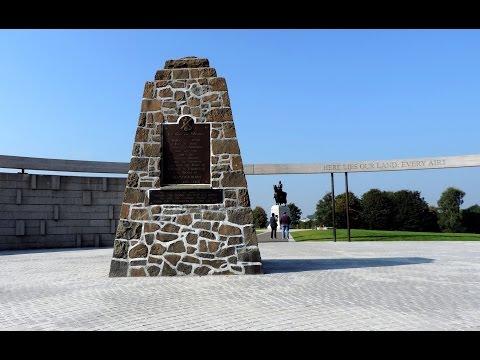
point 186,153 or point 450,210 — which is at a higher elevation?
point 186,153

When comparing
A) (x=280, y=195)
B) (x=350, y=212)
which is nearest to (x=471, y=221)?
(x=350, y=212)

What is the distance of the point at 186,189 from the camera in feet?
29.8

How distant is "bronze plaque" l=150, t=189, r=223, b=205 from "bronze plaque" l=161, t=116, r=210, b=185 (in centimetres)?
26

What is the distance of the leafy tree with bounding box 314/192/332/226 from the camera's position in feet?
197

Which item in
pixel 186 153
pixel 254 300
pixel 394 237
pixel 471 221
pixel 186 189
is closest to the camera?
pixel 254 300

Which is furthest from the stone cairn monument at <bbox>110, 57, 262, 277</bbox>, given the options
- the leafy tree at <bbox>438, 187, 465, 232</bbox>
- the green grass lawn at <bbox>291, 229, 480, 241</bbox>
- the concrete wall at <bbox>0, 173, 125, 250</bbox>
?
the leafy tree at <bbox>438, 187, 465, 232</bbox>

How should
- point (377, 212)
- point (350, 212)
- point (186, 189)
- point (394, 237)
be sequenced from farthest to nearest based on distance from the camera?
point (377, 212) < point (350, 212) < point (394, 237) < point (186, 189)

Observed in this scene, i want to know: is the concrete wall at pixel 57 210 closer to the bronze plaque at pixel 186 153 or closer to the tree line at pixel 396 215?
the bronze plaque at pixel 186 153

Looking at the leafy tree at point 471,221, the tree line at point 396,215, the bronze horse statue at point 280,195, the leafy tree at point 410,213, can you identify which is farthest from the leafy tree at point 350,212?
the bronze horse statue at point 280,195

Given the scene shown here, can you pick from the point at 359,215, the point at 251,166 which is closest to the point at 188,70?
the point at 251,166

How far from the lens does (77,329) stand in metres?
4.48

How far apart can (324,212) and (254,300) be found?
57.3 m

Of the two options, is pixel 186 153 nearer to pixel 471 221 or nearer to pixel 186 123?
pixel 186 123
